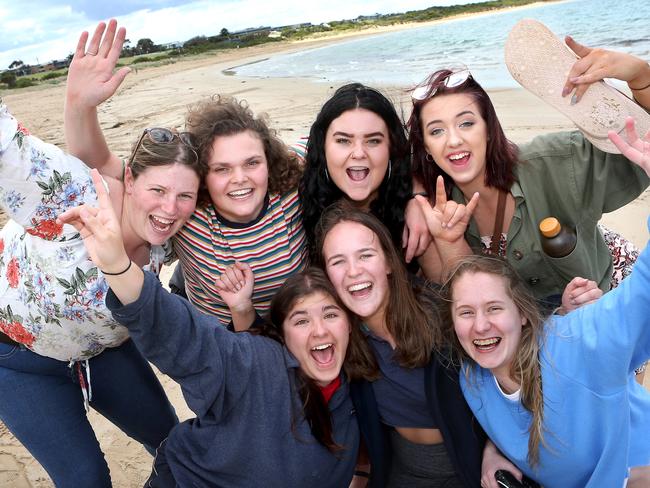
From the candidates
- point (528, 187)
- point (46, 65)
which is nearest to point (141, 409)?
point (528, 187)

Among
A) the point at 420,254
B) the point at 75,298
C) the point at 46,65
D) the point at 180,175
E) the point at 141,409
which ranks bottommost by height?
the point at 141,409

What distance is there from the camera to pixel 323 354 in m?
2.56

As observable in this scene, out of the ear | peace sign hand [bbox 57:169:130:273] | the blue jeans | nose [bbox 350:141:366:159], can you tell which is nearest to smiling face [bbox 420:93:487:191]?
nose [bbox 350:141:366:159]

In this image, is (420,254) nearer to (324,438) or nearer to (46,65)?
(324,438)

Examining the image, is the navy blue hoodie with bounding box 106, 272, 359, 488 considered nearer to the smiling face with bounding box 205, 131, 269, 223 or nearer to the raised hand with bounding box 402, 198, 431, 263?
the smiling face with bounding box 205, 131, 269, 223

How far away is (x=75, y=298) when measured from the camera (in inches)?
90.5

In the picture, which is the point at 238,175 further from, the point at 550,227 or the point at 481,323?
the point at 550,227

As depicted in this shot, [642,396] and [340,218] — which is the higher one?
[340,218]

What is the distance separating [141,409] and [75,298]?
2.83 feet

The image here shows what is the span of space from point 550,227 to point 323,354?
1.27 meters

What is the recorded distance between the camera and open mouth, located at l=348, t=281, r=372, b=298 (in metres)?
2.62

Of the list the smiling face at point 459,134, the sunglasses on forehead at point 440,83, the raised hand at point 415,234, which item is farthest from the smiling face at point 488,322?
the sunglasses on forehead at point 440,83

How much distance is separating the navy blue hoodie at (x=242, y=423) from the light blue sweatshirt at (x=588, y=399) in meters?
0.72

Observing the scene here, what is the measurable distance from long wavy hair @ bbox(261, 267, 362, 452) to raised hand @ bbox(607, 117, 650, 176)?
1354 mm
